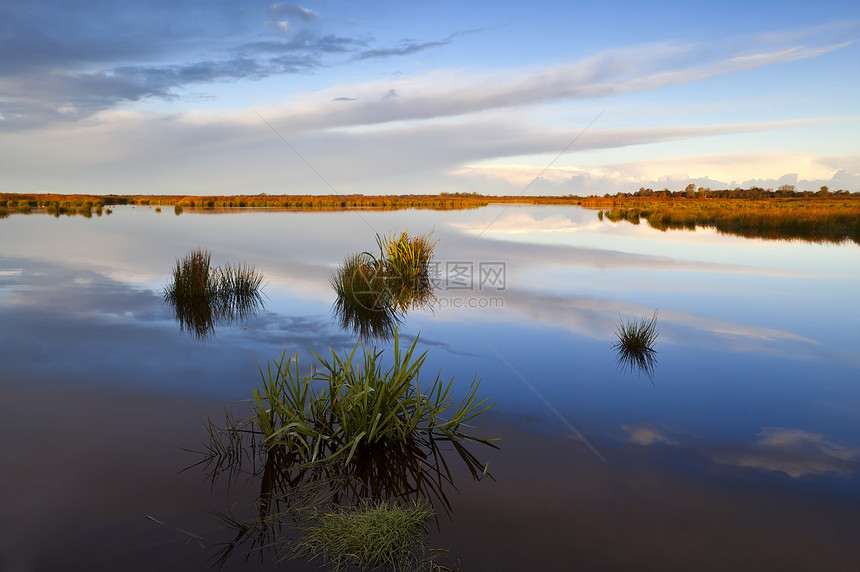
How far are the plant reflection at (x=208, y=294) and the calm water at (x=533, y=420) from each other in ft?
1.80

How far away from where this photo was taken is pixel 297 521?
352cm

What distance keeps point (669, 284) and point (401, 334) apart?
8.78 m

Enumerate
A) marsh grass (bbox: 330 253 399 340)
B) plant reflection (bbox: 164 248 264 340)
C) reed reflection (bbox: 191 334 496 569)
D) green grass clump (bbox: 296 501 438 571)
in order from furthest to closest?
1. plant reflection (bbox: 164 248 264 340)
2. marsh grass (bbox: 330 253 399 340)
3. reed reflection (bbox: 191 334 496 569)
4. green grass clump (bbox: 296 501 438 571)

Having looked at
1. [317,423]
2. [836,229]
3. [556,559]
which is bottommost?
[556,559]

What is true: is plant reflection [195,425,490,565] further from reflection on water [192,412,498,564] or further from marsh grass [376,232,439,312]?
marsh grass [376,232,439,312]

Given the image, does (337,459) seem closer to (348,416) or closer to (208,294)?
(348,416)

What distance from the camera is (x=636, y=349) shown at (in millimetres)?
7926

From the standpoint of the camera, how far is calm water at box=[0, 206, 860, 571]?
348 cm

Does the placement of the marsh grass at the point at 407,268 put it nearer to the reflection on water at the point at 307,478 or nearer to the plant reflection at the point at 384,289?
the plant reflection at the point at 384,289

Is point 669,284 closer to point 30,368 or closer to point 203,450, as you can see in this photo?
point 203,450

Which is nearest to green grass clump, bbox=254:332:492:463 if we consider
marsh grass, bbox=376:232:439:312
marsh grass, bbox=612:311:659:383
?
marsh grass, bbox=612:311:659:383

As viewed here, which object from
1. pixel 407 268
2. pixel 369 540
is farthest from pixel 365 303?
pixel 369 540

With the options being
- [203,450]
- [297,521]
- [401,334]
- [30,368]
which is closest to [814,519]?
[297,521]

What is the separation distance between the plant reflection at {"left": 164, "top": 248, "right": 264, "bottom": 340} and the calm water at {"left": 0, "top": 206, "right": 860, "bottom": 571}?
55 cm
